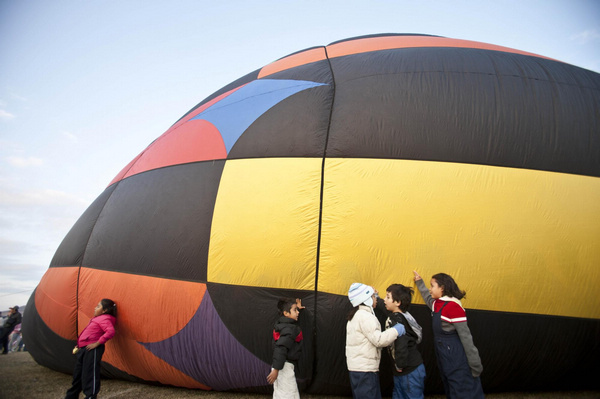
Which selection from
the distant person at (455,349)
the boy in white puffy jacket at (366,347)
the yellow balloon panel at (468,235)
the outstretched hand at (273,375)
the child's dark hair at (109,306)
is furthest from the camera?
the child's dark hair at (109,306)

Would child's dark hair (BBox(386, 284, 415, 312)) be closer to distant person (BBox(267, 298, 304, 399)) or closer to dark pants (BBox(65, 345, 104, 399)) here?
distant person (BBox(267, 298, 304, 399))

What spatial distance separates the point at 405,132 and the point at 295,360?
2669mm

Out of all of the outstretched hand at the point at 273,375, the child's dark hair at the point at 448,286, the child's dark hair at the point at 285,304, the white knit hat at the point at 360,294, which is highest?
the child's dark hair at the point at 448,286

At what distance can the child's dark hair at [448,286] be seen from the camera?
3.17 meters

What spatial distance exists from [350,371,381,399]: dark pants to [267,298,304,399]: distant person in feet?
1.86

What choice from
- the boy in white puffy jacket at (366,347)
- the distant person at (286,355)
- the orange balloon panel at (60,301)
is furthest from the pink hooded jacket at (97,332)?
the boy in white puffy jacket at (366,347)

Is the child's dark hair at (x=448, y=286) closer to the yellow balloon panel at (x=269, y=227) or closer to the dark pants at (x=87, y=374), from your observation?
the yellow balloon panel at (x=269, y=227)

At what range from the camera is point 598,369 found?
12.4 feet

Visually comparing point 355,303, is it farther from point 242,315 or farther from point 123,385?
point 123,385

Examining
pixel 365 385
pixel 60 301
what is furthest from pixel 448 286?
pixel 60 301

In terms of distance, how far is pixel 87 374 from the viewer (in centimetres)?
395

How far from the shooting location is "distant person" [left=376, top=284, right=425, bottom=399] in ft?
10.3

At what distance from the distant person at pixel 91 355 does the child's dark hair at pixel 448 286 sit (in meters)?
3.54

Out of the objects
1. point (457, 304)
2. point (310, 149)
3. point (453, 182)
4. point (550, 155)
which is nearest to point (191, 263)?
point (310, 149)
